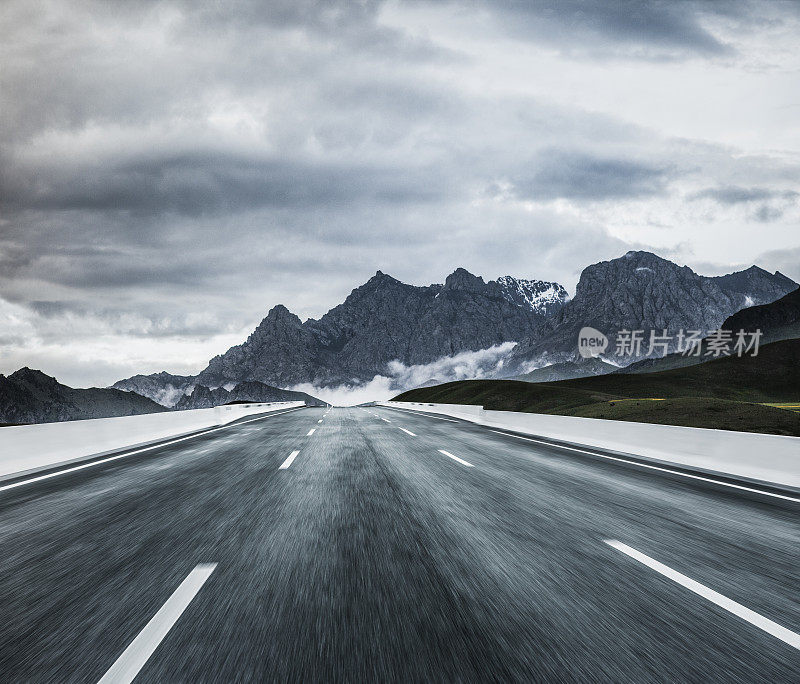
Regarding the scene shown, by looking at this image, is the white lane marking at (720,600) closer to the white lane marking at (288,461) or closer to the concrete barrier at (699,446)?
the concrete barrier at (699,446)

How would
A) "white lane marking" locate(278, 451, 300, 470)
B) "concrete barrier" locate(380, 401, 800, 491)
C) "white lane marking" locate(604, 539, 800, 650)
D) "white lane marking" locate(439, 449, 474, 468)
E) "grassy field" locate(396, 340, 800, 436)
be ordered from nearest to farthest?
"white lane marking" locate(604, 539, 800, 650) < "concrete barrier" locate(380, 401, 800, 491) < "white lane marking" locate(278, 451, 300, 470) < "white lane marking" locate(439, 449, 474, 468) < "grassy field" locate(396, 340, 800, 436)

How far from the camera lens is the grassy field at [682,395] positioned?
68.8 metres

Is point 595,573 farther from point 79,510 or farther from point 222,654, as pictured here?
point 79,510

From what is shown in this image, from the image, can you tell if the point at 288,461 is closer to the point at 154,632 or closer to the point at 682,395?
the point at 154,632

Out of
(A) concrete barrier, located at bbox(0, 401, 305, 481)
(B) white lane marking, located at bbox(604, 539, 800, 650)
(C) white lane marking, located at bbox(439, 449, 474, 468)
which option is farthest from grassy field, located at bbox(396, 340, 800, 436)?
(B) white lane marking, located at bbox(604, 539, 800, 650)

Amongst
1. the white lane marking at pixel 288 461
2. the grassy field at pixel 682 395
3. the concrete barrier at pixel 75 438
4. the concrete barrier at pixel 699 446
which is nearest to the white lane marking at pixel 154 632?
the white lane marking at pixel 288 461

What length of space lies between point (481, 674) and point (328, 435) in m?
15.1

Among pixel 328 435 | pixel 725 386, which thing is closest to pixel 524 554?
pixel 328 435

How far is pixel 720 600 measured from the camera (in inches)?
149

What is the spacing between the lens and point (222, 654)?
9.73 feet

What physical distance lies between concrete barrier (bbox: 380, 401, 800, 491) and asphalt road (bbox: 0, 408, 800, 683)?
158cm

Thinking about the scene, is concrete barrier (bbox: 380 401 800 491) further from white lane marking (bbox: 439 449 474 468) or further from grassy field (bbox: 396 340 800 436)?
grassy field (bbox: 396 340 800 436)

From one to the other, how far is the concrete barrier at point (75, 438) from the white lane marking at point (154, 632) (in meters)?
7.37

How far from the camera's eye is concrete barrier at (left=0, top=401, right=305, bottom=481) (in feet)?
32.8
